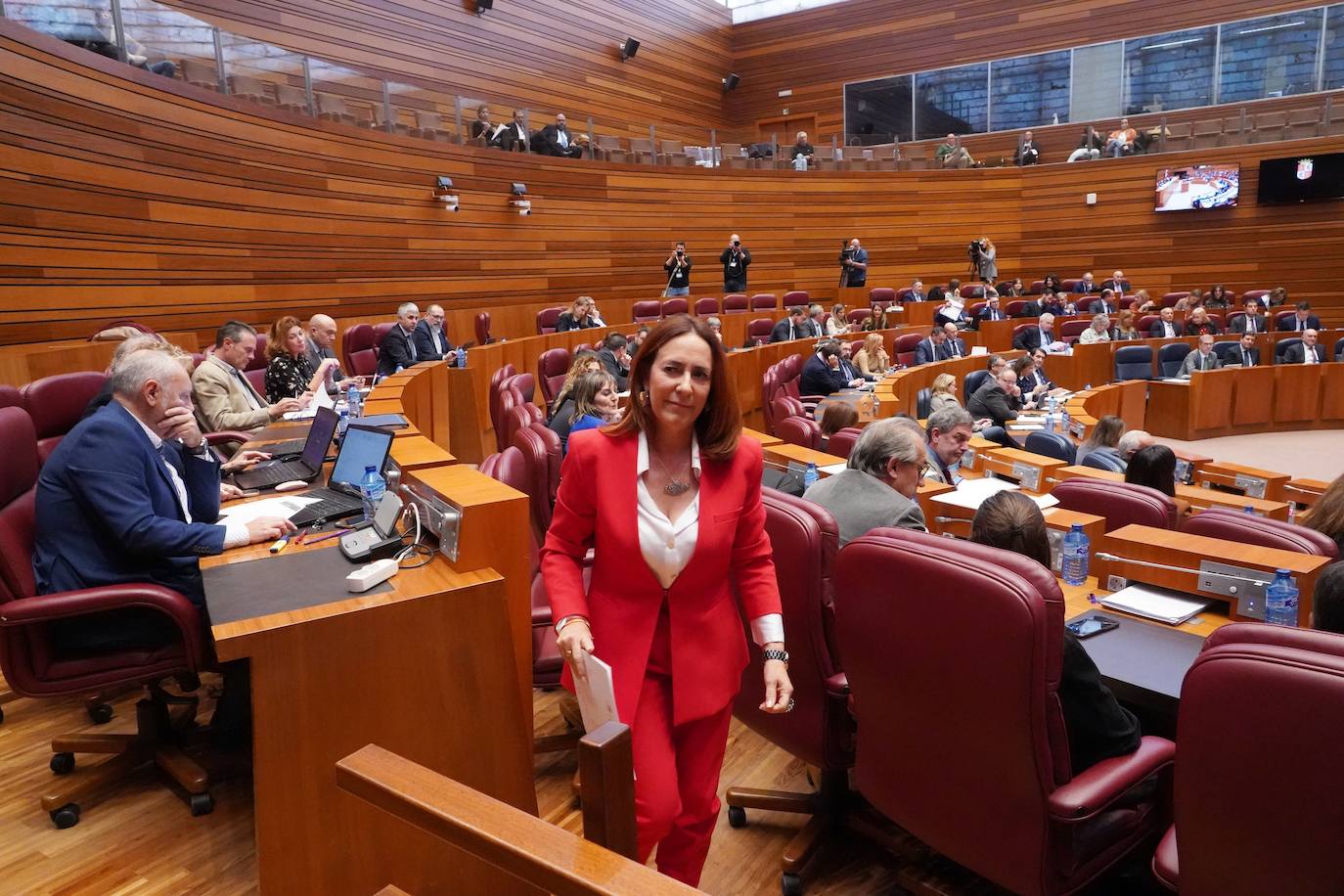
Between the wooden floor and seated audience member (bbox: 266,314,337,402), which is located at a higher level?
seated audience member (bbox: 266,314,337,402)

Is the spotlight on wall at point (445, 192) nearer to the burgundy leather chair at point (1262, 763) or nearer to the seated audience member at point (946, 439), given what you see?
the seated audience member at point (946, 439)

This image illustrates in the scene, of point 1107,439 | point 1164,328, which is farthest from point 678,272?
point 1107,439

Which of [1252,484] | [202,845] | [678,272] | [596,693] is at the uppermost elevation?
[678,272]

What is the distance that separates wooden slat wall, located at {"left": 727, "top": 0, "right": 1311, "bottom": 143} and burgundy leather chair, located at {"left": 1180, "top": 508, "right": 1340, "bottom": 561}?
15.2 metres

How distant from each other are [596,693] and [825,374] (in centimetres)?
625

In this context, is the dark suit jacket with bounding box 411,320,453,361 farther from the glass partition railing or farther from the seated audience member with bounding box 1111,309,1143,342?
the seated audience member with bounding box 1111,309,1143,342

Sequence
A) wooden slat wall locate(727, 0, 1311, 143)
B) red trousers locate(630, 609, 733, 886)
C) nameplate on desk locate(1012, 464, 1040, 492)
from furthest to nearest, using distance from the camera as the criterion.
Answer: wooden slat wall locate(727, 0, 1311, 143) → nameplate on desk locate(1012, 464, 1040, 492) → red trousers locate(630, 609, 733, 886)

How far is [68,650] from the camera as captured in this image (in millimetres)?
2166

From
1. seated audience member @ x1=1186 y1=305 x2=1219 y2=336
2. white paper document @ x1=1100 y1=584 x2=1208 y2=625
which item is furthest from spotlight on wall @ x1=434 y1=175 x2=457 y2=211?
seated audience member @ x1=1186 y1=305 x2=1219 y2=336

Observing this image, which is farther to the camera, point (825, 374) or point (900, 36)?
point (900, 36)

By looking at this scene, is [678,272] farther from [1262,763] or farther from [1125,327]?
[1262,763]

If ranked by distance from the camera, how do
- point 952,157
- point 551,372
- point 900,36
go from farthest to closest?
point 900,36 → point 952,157 → point 551,372

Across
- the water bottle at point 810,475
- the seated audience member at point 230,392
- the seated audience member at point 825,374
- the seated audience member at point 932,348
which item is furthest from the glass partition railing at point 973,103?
the water bottle at point 810,475

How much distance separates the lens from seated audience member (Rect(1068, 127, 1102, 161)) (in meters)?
14.6
